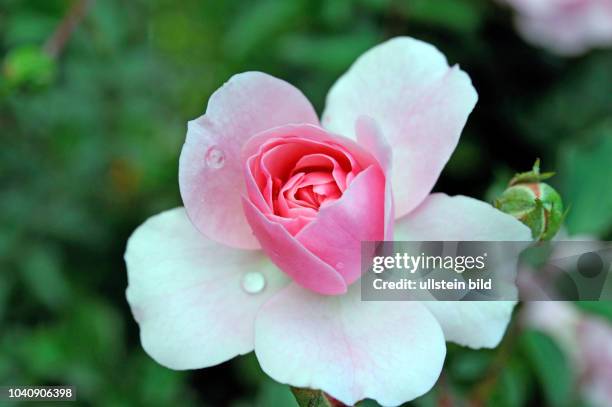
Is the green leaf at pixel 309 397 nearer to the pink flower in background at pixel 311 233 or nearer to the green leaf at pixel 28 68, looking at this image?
the pink flower in background at pixel 311 233

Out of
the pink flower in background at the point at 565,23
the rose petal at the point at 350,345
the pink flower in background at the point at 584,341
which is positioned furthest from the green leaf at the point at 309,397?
the pink flower in background at the point at 565,23

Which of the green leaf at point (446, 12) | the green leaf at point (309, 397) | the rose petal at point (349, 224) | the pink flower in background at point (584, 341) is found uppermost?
the rose petal at point (349, 224)

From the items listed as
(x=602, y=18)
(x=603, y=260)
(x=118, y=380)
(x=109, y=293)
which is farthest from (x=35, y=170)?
(x=602, y=18)

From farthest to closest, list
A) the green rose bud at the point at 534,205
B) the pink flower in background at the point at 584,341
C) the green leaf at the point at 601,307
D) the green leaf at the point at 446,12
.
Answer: the green leaf at the point at 446,12 → the pink flower in background at the point at 584,341 → the green leaf at the point at 601,307 → the green rose bud at the point at 534,205

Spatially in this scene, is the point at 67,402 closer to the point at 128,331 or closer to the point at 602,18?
the point at 128,331

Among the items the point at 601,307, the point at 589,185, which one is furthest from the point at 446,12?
the point at 601,307
